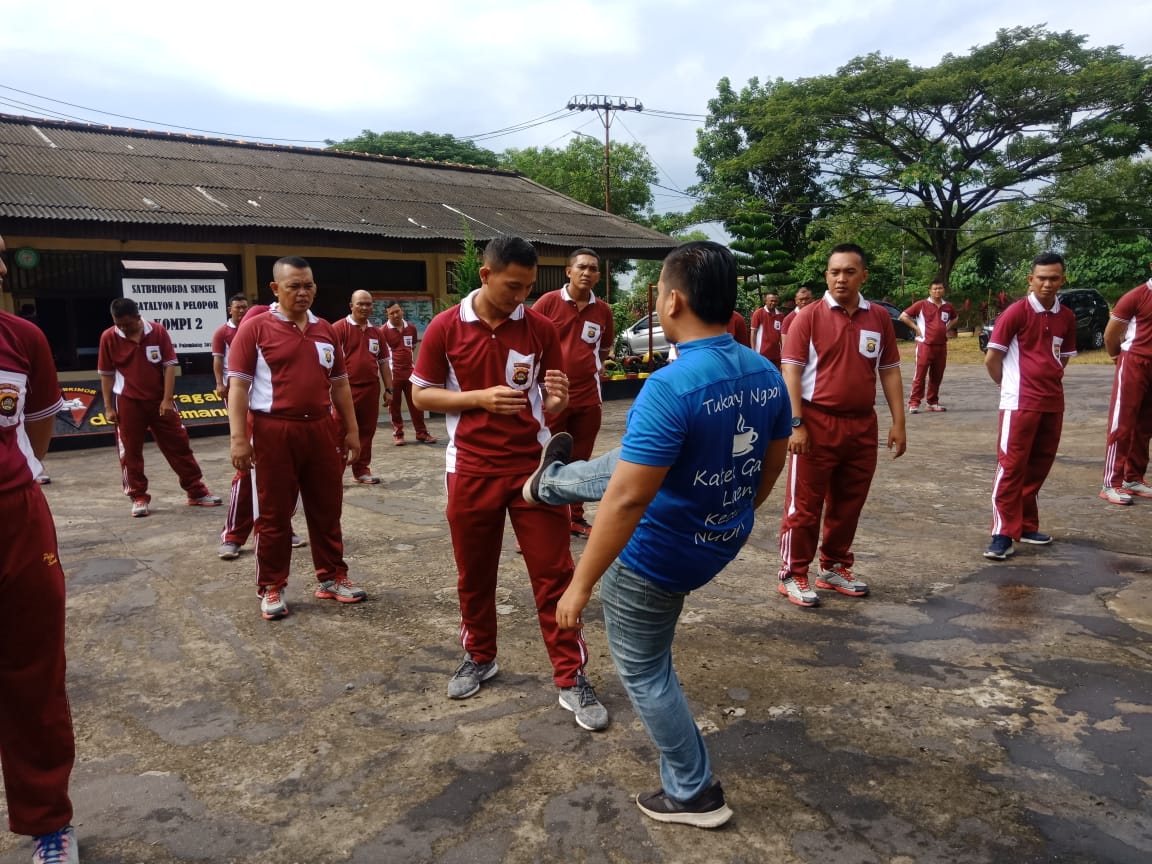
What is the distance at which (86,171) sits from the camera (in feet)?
47.0

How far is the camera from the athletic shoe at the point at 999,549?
217 inches

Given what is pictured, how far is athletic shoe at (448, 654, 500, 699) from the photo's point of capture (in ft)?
11.8

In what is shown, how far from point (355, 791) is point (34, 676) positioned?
3.60 feet

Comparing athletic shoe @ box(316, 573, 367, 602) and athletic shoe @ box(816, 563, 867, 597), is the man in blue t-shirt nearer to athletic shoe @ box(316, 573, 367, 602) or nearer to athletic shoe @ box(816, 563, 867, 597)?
athletic shoe @ box(816, 563, 867, 597)

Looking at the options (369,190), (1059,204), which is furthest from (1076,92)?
(369,190)

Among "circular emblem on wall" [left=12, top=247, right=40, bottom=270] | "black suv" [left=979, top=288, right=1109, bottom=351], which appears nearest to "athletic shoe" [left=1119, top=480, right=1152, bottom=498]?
"circular emblem on wall" [left=12, top=247, right=40, bottom=270]

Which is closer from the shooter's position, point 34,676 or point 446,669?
point 34,676

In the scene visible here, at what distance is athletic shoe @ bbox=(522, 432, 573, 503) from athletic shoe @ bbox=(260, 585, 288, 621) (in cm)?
257

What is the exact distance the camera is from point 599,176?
4334cm

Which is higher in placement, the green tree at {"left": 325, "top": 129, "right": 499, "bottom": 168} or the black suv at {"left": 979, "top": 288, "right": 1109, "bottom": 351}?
the green tree at {"left": 325, "top": 129, "right": 499, "bottom": 168}

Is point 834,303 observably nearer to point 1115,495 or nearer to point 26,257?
point 1115,495

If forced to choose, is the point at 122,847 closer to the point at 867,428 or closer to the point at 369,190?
the point at 867,428

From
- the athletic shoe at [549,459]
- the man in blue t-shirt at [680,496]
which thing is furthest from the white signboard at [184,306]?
the man in blue t-shirt at [680,496]

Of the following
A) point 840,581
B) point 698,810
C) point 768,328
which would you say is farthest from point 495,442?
point 768,328
